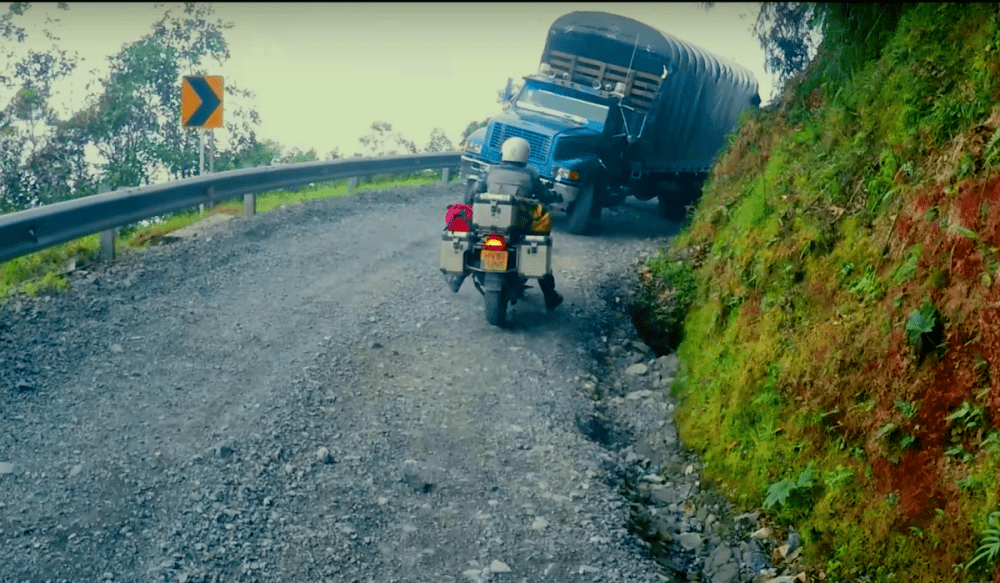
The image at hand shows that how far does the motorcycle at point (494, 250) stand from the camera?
907 cm

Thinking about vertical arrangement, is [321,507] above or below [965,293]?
below

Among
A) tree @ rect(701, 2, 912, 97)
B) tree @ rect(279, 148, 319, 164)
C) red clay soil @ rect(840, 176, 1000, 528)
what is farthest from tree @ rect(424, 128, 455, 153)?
red clay soil @ rect(840, 176, 1000, 528)

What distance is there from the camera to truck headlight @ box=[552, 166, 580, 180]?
46.8ft

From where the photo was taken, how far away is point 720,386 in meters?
7.11

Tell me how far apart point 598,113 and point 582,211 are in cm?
208

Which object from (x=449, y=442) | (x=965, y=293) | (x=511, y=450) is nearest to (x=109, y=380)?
(x=449, y=442)

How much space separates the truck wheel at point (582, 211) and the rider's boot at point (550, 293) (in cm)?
449

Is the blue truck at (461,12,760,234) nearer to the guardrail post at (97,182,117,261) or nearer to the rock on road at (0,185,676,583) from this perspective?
the rock on road at (0,185,676,583)

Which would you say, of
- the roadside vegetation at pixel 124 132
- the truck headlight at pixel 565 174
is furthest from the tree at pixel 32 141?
the truck headlight at pixel 565 174

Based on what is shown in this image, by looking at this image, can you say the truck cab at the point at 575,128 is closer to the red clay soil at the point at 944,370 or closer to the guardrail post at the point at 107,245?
the guardrail post at the point at 107,245

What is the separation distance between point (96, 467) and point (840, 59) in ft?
23.8

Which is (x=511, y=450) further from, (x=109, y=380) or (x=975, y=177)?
(x=975, y=177)

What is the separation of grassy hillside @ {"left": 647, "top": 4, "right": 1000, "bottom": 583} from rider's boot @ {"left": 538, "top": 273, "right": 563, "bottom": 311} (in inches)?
68.5

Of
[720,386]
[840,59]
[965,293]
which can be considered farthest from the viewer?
[840,59]
